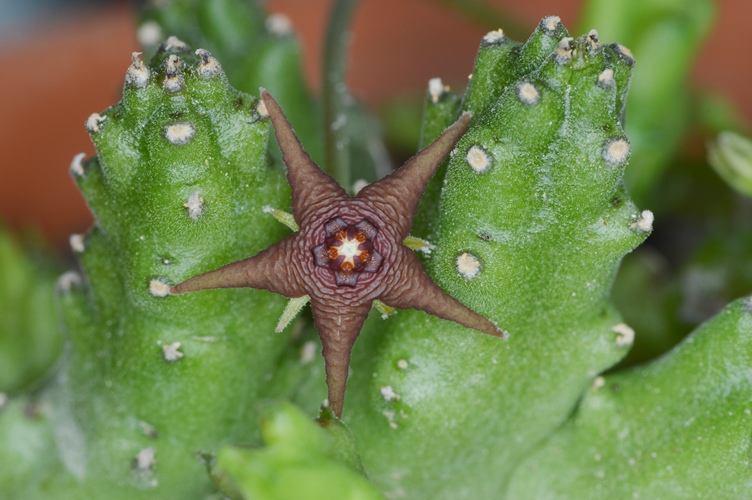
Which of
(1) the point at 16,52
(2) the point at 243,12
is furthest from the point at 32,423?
(1) the point at 16,52

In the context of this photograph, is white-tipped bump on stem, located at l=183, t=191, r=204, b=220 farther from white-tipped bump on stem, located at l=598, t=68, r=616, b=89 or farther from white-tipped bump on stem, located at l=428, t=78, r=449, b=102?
white-tipped bump on stem, located at l=598, t=68, r=616, b=89

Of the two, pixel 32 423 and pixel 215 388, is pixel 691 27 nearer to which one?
pixel 215 388

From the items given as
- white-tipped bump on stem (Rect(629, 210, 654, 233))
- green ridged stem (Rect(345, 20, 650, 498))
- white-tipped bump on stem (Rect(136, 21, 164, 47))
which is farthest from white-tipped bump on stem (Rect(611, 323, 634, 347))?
white-tipped bump on stem (Rect(136, 21, 164, 47))

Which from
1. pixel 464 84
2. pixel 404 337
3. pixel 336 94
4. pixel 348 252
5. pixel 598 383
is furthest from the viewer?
pixel 464 84

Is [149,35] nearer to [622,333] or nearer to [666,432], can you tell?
[622,333]

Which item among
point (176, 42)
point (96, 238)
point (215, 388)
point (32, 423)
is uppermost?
point (176, 42)

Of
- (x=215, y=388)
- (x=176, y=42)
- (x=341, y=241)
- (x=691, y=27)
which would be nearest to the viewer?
(x=341, y=241)

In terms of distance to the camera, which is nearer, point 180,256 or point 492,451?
point 180,256

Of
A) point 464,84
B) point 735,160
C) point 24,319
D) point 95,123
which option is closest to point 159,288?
point 95,123
